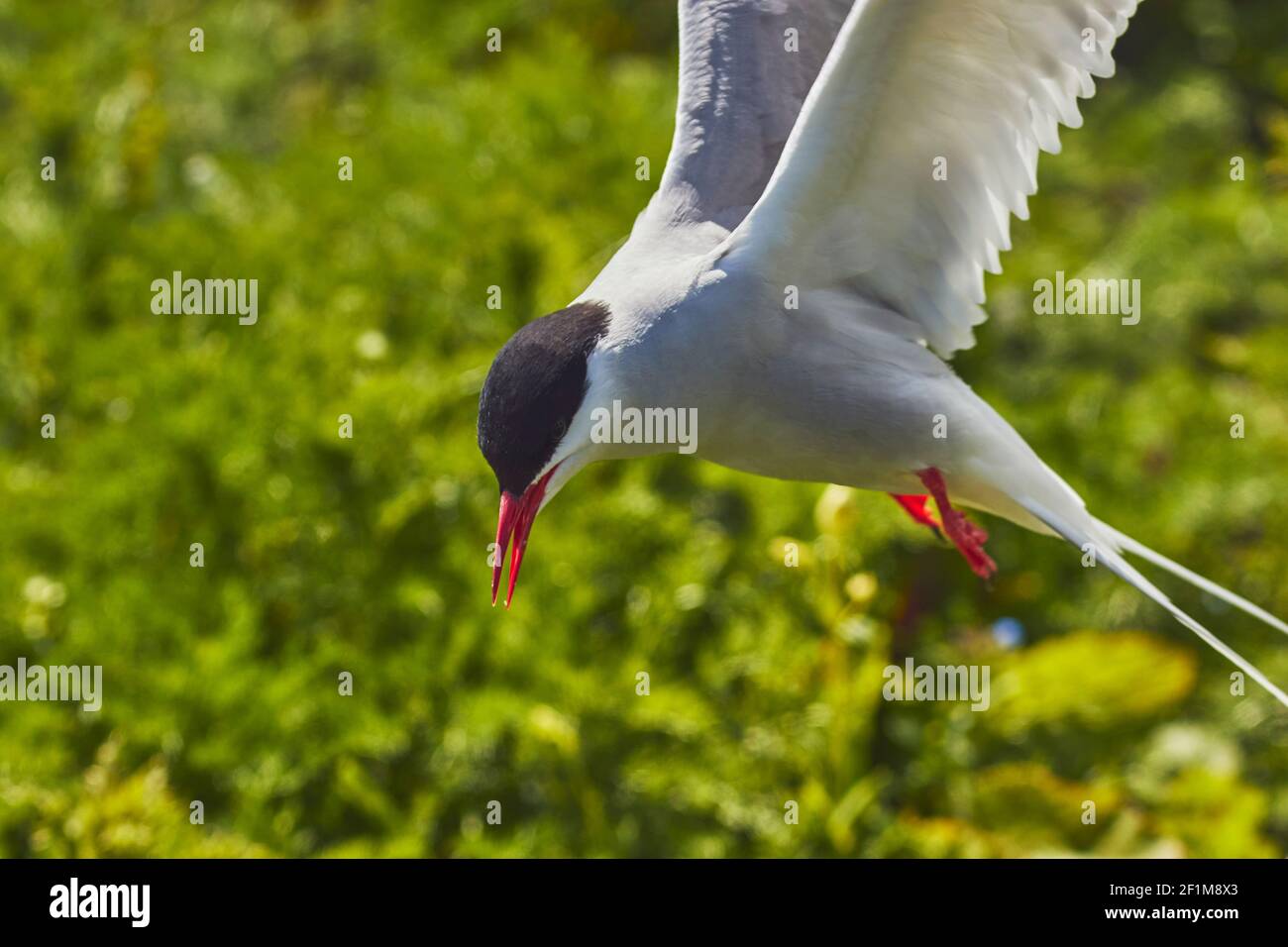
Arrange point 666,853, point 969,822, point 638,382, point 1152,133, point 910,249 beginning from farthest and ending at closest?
point 1152,133
point 969,822
point 666,853
point 910,249
point 638,382

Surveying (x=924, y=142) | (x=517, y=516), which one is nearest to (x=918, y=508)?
(x=924, y=142)

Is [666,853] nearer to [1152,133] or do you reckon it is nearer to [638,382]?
[638,382]

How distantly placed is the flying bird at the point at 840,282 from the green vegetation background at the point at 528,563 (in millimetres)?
1232

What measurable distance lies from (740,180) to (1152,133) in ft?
15.4

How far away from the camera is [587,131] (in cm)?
670

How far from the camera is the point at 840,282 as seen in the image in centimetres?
330

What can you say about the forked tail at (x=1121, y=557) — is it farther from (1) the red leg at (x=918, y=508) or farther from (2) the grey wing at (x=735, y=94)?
(2) the grey wing at (x=735, y=94)

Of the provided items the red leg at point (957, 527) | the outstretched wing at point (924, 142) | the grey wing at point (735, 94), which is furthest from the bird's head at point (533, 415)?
the red leg at point (957, 527)

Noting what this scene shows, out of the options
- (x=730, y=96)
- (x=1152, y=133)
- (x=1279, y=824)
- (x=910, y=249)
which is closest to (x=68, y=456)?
(x=730, y=96)

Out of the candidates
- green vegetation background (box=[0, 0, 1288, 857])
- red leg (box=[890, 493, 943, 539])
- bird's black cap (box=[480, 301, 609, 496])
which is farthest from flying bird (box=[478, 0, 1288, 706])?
green vegetation background (box=[0, 0, 1288, 857])

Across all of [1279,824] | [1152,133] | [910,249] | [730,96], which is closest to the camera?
[910,249]

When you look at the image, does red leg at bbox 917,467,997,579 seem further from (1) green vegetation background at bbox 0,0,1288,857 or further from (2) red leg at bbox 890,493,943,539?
(1) green vegetation background at bbox 0,0,1288,857

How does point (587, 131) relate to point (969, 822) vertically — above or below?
above

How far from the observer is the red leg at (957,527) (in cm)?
336
